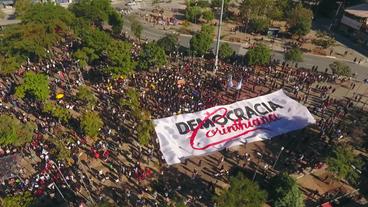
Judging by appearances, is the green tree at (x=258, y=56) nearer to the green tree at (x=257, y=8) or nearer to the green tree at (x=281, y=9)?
the green tree at (x=257, y=8)

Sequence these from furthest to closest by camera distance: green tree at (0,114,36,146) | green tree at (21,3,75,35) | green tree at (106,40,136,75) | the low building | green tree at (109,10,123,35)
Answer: the low building, green tree at (109,10,123,35), green tree at (21,3,75,35), green tree at (106,40,136,75), green tree at (0,114,36,146)

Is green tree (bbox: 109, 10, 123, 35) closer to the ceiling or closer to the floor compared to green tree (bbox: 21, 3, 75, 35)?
closer to the floor

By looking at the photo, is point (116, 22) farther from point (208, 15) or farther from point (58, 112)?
point (58, 112)

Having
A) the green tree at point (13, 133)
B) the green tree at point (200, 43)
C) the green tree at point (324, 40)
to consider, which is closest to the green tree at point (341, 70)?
the green tree at point (324, 40)

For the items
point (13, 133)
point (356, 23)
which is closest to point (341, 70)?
point (356, 23)

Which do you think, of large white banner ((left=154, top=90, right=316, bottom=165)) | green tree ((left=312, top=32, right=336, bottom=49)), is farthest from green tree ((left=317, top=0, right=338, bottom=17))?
large white banner ((left=154, top=90, right=316, bottom=165))

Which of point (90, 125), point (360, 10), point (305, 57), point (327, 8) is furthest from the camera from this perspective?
point (327, 8)

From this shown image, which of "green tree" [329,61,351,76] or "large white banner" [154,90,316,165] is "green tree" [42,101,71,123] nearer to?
"large white banner" [154,90,316,165]
